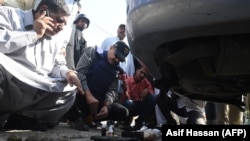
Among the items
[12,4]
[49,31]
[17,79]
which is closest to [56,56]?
[49,31]

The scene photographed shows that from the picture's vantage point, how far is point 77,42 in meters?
3.51

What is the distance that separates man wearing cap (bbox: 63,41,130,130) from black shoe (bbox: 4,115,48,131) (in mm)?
580

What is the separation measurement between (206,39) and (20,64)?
1359 mm

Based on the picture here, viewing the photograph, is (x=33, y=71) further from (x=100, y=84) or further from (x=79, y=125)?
(x=100, y=84)

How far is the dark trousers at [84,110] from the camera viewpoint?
2.88 m

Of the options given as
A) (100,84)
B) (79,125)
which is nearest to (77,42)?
(100,84)

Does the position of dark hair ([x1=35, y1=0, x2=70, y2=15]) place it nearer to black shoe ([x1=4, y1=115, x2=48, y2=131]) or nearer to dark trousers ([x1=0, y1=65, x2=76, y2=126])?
dark trousers ([x1=0, y1=65, x2=76, y2=126])

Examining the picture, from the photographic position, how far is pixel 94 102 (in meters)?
2.75

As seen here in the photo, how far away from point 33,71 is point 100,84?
2.93ft

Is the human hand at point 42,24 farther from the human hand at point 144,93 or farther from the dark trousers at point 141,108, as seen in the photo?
the human hand at point 144,93

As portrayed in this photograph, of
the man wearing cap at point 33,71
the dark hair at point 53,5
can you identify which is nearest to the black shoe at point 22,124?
the man wearing cap at point 33,71

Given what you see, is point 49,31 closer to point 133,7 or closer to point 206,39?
point 133,7

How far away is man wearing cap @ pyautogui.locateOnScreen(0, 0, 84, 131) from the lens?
79.8 inches

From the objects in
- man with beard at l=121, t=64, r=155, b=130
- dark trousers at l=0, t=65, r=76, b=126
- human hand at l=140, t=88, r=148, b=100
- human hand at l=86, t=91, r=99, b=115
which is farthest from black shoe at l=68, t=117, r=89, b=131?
human hand at l=140, t=88, r=148, b=100
